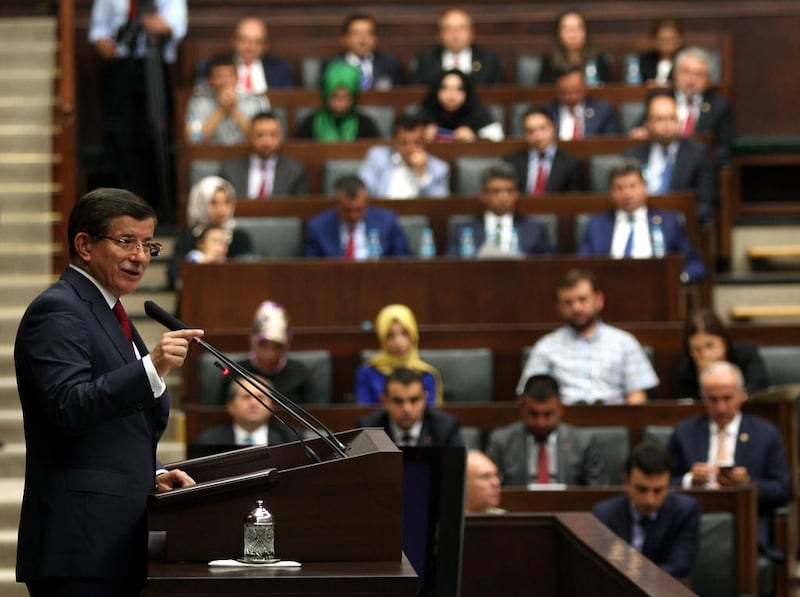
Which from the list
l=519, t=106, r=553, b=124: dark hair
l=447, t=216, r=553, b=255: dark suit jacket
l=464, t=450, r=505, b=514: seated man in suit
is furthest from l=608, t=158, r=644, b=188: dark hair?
l=464, t=450, r=505, b=514: seated man in suit

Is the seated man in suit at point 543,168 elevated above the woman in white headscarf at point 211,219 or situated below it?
above

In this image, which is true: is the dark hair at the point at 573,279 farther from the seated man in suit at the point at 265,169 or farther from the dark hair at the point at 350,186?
the seated man in suit at the point at 265,169

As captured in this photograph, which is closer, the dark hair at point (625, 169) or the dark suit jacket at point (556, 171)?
the dark hair at point (625, 169)

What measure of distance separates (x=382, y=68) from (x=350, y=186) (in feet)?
5.50

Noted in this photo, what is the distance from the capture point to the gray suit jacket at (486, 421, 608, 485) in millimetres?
4707

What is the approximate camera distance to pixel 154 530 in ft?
6.53

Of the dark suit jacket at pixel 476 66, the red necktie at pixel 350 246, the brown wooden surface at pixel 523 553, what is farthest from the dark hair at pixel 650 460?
the dark suit jacket at pixel 476 66

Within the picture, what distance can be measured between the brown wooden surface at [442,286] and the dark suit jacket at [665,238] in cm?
32

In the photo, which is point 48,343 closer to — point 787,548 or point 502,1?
point 787,548

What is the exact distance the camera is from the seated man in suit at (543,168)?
260 inches

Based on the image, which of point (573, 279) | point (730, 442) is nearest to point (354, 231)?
point (573, 279)

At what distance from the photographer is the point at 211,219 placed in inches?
235

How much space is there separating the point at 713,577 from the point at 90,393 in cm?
264

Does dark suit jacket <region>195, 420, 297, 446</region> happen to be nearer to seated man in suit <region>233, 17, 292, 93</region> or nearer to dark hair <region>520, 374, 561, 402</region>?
dark hair <region>520, 374, 561, 402</region>
